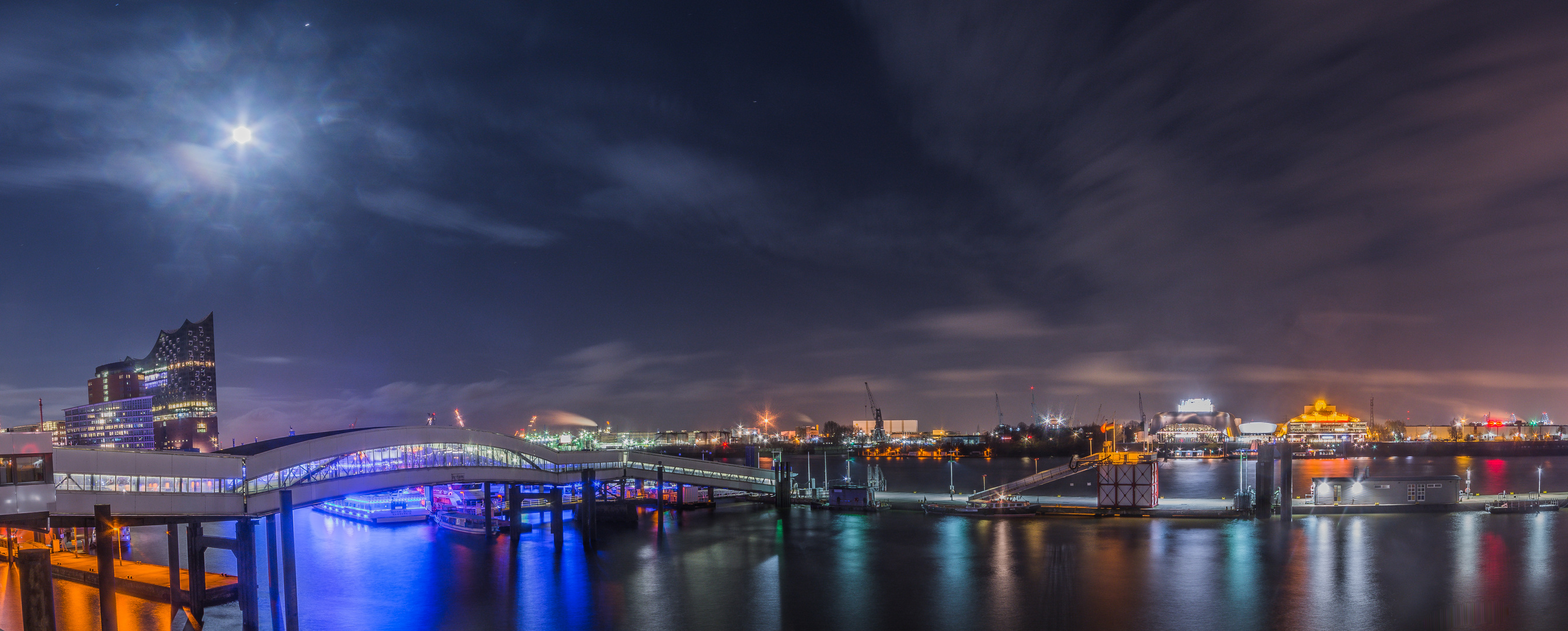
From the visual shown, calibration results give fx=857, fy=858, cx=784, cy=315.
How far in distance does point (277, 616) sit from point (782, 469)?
45.5 metres

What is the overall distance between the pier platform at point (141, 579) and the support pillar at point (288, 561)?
2.74 m

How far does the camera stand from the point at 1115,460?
6275 centimetres

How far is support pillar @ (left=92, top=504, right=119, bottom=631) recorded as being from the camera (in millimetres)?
23266

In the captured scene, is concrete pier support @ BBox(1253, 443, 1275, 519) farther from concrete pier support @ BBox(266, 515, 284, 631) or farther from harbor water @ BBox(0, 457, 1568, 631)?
concrete pier support @ BBox(266, 515, 284, 631)

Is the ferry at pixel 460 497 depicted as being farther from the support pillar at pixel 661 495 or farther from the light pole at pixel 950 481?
the light pole at pixel 950 481

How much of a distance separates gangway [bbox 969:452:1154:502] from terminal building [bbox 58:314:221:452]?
566 feet

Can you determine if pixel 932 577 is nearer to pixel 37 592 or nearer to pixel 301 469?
pixel 301 469

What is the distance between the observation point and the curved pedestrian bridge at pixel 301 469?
25609mm

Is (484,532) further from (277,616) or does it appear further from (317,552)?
(277,616)

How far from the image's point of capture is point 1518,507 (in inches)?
2282

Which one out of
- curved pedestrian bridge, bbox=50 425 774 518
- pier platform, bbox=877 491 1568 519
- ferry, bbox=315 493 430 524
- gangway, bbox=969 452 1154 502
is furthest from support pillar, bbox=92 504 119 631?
gangway, bbox=969 452 1154 502

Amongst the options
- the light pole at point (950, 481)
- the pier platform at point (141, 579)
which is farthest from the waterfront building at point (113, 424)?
the pier platform at point (141, 579)

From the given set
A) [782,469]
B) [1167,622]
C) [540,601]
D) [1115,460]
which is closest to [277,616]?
[540,601]

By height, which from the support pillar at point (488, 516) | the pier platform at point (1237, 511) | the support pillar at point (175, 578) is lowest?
the pier platform at point (1237, 511)
